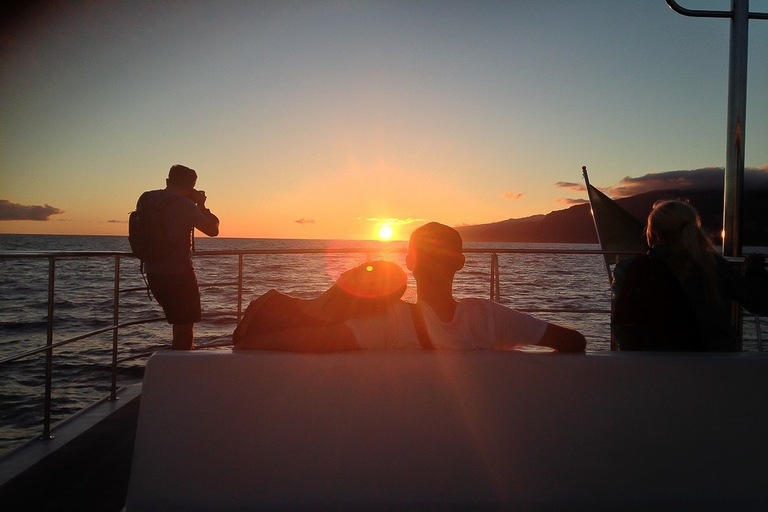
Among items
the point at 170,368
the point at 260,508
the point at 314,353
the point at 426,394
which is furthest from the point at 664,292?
the point at 170,368

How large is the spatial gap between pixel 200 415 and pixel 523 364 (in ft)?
2.72

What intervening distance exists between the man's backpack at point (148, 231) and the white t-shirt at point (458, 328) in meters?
2.29

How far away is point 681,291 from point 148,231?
2.87m

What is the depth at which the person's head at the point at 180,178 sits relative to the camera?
11.6ft

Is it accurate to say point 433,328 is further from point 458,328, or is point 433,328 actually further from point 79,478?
point 79,478

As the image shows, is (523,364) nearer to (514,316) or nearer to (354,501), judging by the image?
(514,316)

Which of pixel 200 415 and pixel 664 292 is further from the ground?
pixel 664 292

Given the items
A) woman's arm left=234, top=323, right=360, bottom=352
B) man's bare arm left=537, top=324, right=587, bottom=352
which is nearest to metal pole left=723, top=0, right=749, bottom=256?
man's bare arm left=537, top=324, right=587, bottom=352

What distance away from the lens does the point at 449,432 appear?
1.44 m

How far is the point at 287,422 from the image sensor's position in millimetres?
1417

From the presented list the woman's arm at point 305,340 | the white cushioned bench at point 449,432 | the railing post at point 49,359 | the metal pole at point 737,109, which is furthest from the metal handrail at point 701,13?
the railing post at point 49,359

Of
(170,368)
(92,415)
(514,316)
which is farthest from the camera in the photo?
(92,415)

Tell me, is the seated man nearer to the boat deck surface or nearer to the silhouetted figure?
the silhouetted figure

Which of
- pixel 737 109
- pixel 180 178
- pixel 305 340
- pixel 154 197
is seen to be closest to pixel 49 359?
pixel 154 197
